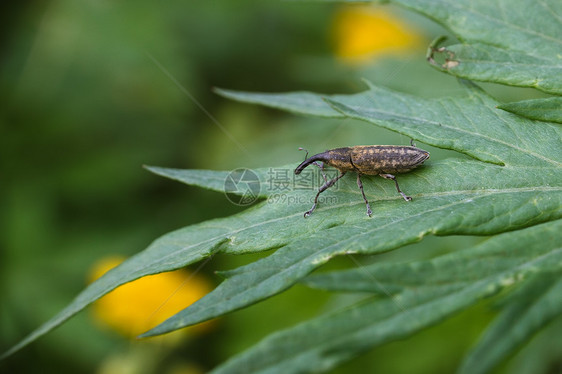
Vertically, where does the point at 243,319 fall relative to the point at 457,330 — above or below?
below

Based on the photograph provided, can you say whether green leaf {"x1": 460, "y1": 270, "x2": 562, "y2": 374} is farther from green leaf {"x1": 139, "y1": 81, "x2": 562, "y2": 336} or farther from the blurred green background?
the blurred green background

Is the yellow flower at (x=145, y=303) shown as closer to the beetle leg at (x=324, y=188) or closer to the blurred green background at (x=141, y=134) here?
the blurred green background at (x=141, y=134)

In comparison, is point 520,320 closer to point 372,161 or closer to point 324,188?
point 324,188

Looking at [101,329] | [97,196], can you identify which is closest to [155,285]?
[101,329]

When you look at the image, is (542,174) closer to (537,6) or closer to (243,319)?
(537,6)

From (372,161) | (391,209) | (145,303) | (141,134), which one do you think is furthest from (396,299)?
(141,134)

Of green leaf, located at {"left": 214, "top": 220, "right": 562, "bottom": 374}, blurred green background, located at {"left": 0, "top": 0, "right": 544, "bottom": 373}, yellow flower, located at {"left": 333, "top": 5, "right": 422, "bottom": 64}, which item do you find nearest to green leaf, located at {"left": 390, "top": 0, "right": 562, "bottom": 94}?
green leaf, located at {"left": 214, "top": 220, "right": 562, "bottom": 374}

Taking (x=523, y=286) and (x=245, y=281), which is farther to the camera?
(x=245, y=281)
